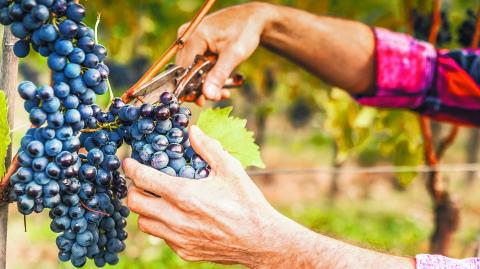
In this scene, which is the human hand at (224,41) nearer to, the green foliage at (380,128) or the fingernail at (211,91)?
the fingernail at (211,91)

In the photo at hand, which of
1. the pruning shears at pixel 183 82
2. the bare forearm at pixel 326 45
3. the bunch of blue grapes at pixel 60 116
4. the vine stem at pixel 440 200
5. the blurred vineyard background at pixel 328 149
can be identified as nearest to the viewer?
the bunch of blue grapes at pixel 60 116

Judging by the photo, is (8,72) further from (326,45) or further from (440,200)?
(440,200)

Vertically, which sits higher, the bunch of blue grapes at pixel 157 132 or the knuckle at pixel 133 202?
the bunch of blue grapes at pixel 157 132

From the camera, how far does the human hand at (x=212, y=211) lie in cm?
126

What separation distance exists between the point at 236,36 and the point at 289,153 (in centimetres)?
1206

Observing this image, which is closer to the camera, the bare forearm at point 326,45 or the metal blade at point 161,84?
the metal blade at point 161,84

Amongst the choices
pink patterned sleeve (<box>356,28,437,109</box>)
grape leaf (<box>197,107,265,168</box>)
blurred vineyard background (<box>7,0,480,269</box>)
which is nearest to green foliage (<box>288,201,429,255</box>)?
blurred vineyard background (<box>7,0,480,269</box>)

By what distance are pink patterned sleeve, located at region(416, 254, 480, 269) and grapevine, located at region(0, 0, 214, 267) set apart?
22.1 inches

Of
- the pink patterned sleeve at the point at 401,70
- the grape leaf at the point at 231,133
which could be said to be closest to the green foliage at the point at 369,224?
the pink patterned sleeve at the point at 401,70

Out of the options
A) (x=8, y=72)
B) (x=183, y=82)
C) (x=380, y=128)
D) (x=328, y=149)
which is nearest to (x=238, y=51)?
(x=183, y=82)

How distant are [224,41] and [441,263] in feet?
3.40

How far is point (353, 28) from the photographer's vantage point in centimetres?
263

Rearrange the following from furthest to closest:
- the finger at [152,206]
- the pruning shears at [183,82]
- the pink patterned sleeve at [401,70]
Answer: the pink patterned sleeve at [401,70] < the pruning shears at [183,82] < the finger at [152,206]

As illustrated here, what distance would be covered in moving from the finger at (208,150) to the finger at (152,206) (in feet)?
0.45
